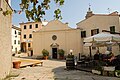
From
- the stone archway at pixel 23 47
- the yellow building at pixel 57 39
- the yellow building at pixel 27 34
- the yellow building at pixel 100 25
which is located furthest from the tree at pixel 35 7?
the stone archway at pixel 23 47

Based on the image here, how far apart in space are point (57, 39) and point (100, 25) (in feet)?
27.2

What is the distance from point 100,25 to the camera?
32531 mm

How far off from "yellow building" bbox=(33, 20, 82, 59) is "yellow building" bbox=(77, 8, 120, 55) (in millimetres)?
1339

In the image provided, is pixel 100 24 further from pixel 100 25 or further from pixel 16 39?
pixel 16 39

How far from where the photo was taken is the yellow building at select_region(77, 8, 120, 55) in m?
30.2

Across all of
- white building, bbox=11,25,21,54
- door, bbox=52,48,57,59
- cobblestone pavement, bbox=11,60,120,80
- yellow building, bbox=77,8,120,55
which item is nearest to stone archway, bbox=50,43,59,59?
door, bbox=52,48,57,59

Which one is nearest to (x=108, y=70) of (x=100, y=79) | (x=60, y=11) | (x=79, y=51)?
(x=100, y=79)

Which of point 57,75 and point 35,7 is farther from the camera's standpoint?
point 57,75

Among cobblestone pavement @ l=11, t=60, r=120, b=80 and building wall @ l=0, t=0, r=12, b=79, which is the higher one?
building wall @ l=0, t=0, r=12, b=79

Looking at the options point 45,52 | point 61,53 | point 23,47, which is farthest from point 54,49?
point 23,47

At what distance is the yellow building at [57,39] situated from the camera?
115ft

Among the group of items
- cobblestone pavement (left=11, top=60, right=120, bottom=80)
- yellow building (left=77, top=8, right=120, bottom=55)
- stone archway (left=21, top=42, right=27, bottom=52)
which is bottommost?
cobblestone pavement (left=11, top=60, right=120, bottom=80)

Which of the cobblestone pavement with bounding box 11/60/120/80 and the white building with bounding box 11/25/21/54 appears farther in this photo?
the white building with bounding box 11/25/21/54

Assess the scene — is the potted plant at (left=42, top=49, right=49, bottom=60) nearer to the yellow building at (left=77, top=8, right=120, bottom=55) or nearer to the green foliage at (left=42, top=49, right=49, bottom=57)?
the green foliage at (left=42, top=49, right=49, bottom=57)
